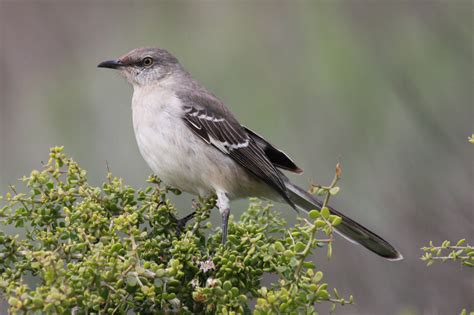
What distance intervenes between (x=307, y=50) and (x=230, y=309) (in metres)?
6.14

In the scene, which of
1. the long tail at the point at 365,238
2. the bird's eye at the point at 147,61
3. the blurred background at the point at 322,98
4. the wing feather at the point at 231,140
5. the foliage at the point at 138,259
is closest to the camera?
the foliage at the point at 138,259

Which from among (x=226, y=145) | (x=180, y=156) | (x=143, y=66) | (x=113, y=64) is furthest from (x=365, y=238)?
(x=113, y=64)

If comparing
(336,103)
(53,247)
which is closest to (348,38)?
(336,103)

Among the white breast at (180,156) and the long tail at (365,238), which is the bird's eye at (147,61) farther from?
the long tail at (365,238)

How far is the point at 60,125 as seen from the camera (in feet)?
28.3

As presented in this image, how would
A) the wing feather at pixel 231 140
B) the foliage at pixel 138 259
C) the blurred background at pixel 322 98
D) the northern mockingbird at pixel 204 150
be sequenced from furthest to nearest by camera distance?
the blurred background at pixel 322 98, the wing feather at pixel 231 140, the northern mockingbird at pixel 204 150, the foliage at pixel 138 259

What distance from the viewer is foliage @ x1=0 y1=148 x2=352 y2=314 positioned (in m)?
2.52

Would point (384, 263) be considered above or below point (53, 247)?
above

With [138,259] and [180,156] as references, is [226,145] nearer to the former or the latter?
[180,156]

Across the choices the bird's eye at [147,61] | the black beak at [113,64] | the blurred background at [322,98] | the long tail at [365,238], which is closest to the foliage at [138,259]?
the blurred background at [322,98]

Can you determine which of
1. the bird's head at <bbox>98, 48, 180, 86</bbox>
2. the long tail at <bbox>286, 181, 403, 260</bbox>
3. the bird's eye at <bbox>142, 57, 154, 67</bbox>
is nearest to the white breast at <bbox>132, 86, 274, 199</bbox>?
the bird's head at <bbox>98, 48, 180, 86</bbox>

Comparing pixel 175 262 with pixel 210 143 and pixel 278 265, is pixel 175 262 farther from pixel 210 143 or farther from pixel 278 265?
pixel 210 143

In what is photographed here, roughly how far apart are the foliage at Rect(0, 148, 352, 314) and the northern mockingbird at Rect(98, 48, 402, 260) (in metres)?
1.17

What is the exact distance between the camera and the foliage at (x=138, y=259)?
2520mm
